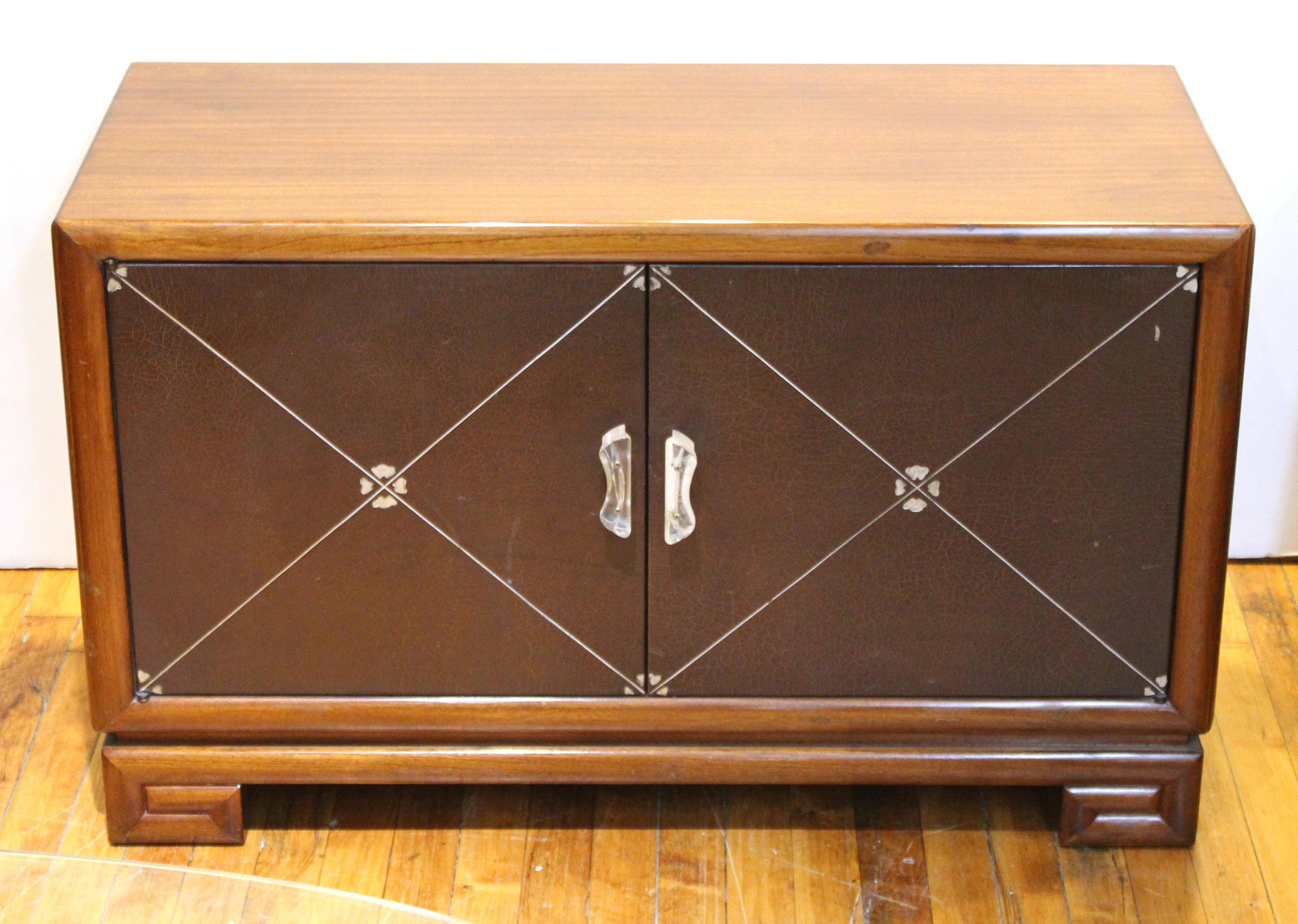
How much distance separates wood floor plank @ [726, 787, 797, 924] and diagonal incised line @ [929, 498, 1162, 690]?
37 cm

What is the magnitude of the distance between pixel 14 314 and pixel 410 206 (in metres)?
0.75

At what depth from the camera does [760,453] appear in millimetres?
1614

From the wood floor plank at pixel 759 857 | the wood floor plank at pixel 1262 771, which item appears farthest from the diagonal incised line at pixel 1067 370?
the wood floor plank at pixel 1262 771

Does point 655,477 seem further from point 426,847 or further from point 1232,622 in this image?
point 1232,622

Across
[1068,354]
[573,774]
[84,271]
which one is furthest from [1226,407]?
[84,271]

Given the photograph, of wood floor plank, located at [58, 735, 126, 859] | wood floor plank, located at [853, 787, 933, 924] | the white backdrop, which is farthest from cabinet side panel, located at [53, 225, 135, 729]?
wood floor plank, located at [853, 787, 933, 924]

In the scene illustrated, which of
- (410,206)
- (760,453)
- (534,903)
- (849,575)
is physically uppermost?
(410,206)

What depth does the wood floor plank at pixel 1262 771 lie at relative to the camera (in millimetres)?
1767

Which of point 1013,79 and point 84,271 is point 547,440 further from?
point 1013,79

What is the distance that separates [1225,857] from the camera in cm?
179

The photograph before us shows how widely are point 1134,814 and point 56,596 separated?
1.28m

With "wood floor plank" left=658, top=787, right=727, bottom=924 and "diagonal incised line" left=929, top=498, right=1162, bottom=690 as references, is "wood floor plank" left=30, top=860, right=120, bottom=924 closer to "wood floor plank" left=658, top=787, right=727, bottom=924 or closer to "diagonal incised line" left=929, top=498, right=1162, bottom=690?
"wood floor plank" left=658, top=787, right=727, bottom=924

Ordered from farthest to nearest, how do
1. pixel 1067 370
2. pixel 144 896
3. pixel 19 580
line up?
pixel 19 580 < pixel 1067 370 < pixel 144 896

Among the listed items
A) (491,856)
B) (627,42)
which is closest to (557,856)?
(491,856)
